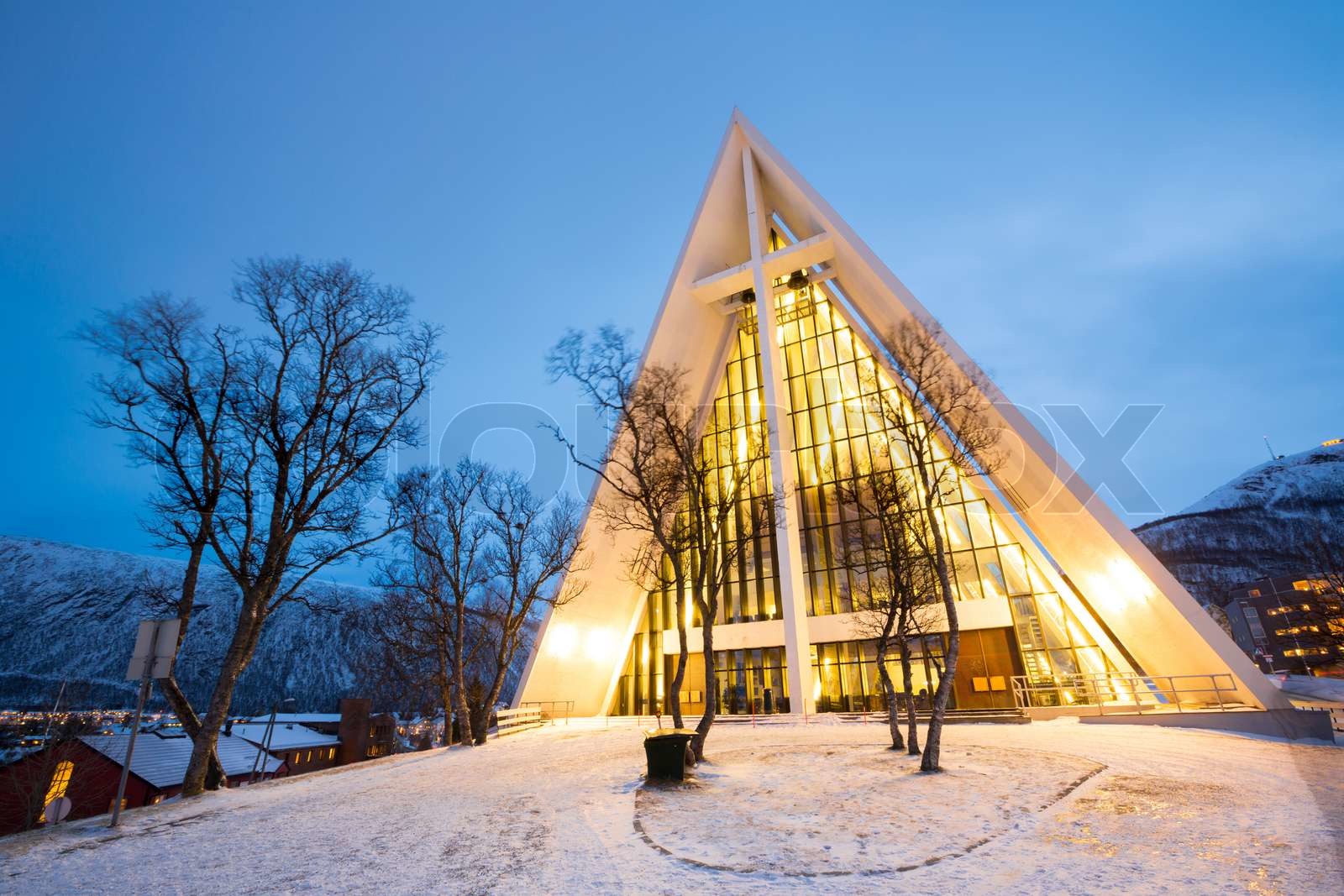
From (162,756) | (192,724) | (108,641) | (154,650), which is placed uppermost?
(108,641)

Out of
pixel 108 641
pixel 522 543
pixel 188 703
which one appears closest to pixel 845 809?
pixel 188 703

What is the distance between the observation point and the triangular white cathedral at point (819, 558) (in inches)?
726

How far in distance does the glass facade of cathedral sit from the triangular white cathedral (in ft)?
0.30

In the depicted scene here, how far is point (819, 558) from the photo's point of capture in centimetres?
2752

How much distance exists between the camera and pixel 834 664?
25328mm

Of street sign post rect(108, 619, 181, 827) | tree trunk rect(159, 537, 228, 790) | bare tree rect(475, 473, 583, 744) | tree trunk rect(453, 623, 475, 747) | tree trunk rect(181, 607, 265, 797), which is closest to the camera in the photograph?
street sign post rect(108, 619, 181, 827)

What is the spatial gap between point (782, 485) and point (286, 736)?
42.2 meters

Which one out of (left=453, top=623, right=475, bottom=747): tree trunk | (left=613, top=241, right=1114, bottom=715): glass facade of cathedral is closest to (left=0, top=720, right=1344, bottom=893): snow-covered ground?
(left=453, top=623, right=475, bottom=747): tree trunk

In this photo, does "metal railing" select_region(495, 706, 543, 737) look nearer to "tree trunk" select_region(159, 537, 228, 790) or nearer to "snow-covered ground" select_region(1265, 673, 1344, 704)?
"tree trunk" select_region(159, 537, 228, 790)

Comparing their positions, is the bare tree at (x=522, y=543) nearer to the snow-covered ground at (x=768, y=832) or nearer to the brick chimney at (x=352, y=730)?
the snow-covered ground at (x=768, y=832)

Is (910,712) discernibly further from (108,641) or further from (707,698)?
(108,641)

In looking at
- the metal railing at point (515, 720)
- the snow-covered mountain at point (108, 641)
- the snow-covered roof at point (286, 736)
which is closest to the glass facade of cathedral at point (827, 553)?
the metal railing at point (515, 720)

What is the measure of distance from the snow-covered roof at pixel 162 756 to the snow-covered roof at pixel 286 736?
4.67m

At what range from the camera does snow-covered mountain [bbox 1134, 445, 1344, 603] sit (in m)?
80.6
